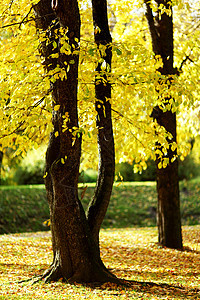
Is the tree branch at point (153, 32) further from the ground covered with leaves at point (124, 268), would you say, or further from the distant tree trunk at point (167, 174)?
the ground covered with leaves at point (124, 268)

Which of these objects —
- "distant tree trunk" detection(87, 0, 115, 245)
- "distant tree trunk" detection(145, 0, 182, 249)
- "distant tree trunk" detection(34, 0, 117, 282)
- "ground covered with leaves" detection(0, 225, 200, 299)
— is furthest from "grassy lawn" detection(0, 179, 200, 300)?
"distant tree trunk" detection(87, 0, 115, 245)

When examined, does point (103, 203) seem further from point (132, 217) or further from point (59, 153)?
point (132, 217)

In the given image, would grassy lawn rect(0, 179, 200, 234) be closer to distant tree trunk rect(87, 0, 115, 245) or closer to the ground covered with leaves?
the ground covered with leaves

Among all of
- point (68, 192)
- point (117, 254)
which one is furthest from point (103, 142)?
point (117, 254)

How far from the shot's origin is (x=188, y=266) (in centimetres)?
701

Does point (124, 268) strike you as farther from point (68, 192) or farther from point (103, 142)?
point (103, 142)

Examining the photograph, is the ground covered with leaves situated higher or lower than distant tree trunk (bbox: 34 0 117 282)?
lower

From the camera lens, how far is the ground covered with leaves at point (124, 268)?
4945 millimetres

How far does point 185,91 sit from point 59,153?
1889mm

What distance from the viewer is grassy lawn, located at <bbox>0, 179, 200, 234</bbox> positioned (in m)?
13.5

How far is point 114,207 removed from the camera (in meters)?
15.5

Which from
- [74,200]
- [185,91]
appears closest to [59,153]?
[74,200]

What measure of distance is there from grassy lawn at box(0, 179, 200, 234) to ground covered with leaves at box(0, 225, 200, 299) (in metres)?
3.54

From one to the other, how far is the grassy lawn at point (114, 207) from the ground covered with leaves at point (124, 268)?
3537 mm
